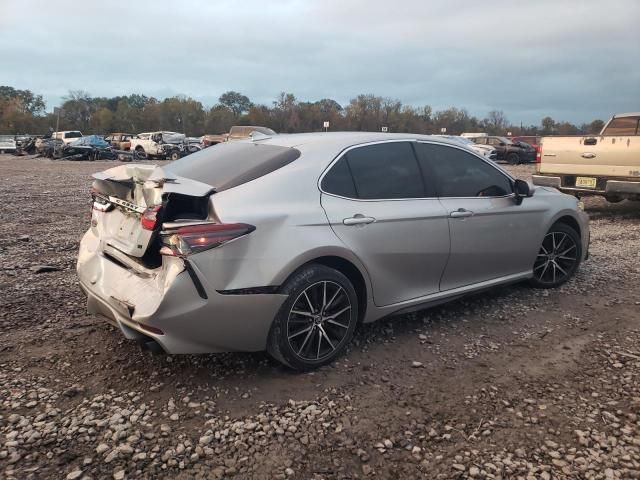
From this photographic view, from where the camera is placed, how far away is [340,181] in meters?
3.58

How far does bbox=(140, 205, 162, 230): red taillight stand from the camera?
3047 mm

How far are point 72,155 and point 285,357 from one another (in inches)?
1206

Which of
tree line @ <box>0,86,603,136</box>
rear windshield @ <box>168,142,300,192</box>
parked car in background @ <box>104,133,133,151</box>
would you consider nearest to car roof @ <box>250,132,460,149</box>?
rear windshield @ <box>168,142,300,192</box>

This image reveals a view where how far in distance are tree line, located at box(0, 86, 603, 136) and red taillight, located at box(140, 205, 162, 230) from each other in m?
69.7

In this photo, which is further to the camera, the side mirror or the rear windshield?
the side mirror

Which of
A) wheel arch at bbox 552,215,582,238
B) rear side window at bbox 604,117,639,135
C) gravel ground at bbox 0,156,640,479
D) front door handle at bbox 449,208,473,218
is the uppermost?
rear side window at bbox 604,117,639,135

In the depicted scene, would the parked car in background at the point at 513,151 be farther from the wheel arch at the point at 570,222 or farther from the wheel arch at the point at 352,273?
the wheel arch at the point at 352,273

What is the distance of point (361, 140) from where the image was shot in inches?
152

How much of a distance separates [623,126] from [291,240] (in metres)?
10.2

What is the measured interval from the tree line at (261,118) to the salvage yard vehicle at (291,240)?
226ft

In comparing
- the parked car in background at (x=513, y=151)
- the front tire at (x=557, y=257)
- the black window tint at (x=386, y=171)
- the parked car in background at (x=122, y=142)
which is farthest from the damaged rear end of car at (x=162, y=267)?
the parked car in background at (x=122, y=142)

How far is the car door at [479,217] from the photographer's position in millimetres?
4133

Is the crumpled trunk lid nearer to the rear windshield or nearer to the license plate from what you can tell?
the rear windshield

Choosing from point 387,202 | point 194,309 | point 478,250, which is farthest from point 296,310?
point 478,250
